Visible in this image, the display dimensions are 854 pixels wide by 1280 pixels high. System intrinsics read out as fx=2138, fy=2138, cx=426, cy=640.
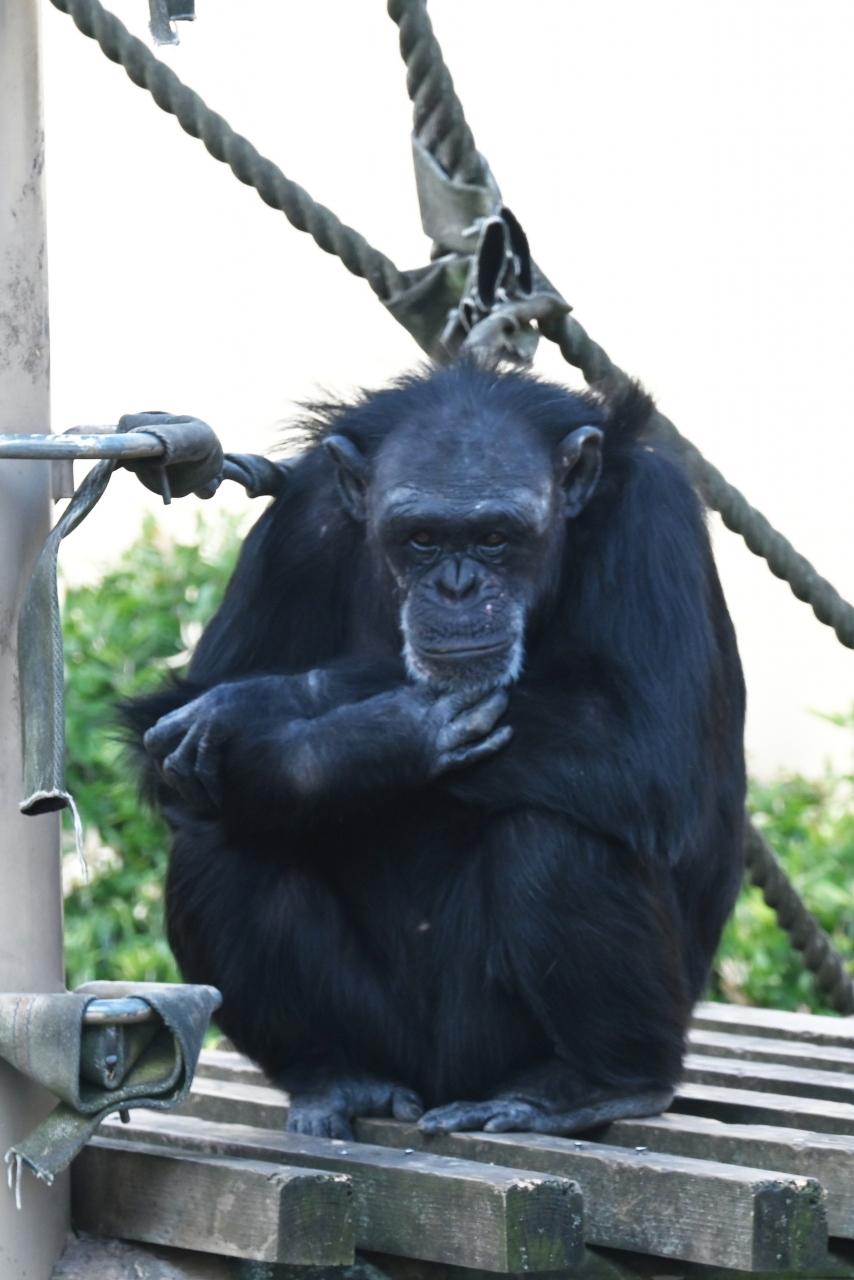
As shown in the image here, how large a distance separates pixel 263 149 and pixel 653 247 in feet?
5.40

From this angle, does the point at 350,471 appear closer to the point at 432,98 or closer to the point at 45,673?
the point at 432,98

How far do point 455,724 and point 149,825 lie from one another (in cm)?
379

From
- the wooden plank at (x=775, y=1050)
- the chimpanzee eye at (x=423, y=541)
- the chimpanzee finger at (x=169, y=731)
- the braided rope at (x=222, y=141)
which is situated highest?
the braided rope at (x=222, y=141)

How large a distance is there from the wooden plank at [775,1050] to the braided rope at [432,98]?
76.3 inches

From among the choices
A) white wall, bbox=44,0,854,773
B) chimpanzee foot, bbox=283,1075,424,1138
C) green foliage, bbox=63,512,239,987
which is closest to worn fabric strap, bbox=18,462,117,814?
chimpanzee foot, bbox=283,1075,424,1138

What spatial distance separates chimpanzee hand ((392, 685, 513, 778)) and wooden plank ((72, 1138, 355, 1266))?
2.79 feet

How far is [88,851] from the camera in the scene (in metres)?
7.62

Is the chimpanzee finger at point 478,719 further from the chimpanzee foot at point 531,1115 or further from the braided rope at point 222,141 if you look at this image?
the braided rope at point 222,141

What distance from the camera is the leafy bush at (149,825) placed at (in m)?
7.04

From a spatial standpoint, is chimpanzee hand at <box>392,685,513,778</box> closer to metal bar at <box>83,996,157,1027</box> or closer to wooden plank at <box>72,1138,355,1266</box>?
wooden plank at <box>72,1138,355,1266</box>

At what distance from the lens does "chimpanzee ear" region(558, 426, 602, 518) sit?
13.2ft

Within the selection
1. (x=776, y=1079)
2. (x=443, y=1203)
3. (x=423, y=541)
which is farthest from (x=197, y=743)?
(x=776, y=1079)

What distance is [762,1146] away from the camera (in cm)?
346

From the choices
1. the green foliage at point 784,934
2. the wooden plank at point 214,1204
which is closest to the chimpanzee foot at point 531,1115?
the wooden plank at point 214,1204
